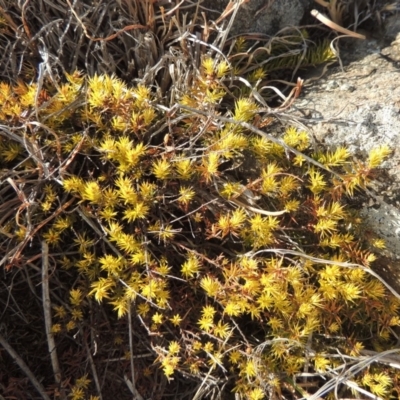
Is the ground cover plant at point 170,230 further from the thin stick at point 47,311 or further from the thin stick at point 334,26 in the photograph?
the thin stick at point 334,26

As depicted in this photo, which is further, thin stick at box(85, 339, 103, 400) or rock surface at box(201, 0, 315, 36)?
rock surface at box(201, 0, 315, 36)

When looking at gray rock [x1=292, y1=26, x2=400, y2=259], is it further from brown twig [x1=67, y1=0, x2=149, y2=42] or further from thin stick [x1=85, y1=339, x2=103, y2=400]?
thin stick [x1=85, y1=339, x2=103, y2=400]

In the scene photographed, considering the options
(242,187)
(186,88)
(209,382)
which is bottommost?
(209,382)

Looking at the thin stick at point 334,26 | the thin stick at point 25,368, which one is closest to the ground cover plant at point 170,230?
the thin stick at point 25,368

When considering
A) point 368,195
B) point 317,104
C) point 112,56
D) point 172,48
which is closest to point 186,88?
point 172,48

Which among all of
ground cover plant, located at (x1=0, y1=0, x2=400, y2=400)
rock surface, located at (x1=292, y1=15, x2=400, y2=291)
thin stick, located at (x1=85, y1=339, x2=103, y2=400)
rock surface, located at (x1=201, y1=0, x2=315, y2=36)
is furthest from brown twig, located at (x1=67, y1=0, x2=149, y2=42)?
thin stick, located at (x1=85, y1=339, x2=103, y2=400)

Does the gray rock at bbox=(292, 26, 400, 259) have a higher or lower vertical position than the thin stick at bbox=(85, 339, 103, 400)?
higher

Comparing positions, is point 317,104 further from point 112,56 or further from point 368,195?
point 112,56
